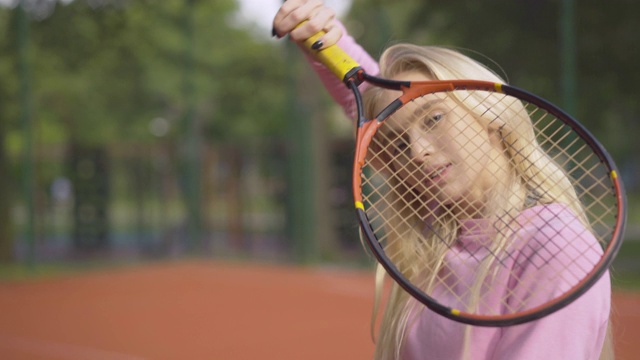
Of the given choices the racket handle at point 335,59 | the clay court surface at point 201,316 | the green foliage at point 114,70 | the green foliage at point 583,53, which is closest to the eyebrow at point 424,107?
the racket handle at point 335,59

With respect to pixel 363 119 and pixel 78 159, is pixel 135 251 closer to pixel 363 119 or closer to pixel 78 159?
pixel 78 159

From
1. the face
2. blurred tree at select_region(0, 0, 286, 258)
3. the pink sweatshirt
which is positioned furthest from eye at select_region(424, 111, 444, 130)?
blurred tree at select_region(0, 0, 286, 258)

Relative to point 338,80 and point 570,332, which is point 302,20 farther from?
point 570,332

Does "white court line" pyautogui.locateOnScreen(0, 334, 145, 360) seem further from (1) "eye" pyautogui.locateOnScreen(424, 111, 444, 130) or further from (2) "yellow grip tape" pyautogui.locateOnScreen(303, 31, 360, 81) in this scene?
(1) "eye" pyautogui.locateOnScreen(424, 111, 444, 130)

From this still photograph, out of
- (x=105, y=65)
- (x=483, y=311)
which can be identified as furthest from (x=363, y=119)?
(x=105, y=65)

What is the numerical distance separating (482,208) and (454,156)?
0.09 m

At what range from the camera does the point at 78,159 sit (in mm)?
11070

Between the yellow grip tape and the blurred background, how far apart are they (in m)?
6.04

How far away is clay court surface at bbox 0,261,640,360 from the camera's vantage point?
546 centimetres

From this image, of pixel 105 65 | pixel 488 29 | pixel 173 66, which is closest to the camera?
pixel 488 29

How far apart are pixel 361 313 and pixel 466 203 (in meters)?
5.25

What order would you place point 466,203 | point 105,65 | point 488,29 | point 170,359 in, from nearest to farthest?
point 466,203 < point 170,359 < point 488,29 < point 105,65

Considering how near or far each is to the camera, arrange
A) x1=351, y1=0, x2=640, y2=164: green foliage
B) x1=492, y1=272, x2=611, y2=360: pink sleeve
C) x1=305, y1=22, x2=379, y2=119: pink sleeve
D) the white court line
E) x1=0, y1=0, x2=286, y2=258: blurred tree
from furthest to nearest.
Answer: x1=0, y1=0, x2=286, y2=258: blurred tree < x1=351, y1=0, x2=640, y2=164: green foliage < the white court line < x1=305, y1=22, x2=379, y2=119: pink sleeve < x1=492, y1=272, x2=611, y2=360: pink sleeve

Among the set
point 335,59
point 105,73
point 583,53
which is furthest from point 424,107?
point 105,73
